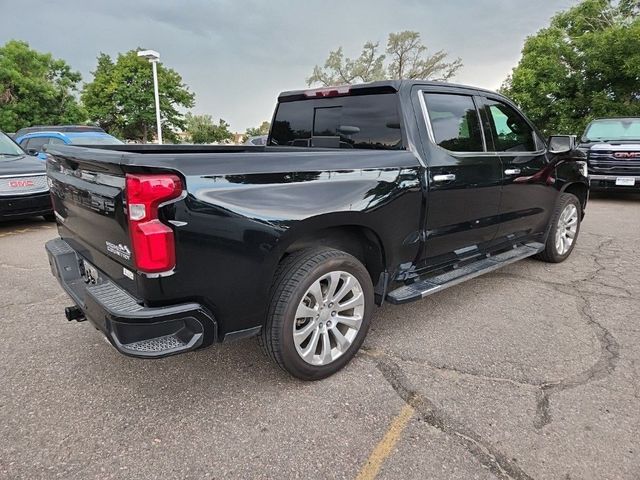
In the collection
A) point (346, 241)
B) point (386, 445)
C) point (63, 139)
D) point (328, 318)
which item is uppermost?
point (63, 139)

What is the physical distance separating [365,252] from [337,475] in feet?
4.69

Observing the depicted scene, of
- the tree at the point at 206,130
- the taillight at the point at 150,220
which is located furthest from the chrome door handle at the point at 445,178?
the tree at the point at 206,130

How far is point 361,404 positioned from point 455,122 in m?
2.27

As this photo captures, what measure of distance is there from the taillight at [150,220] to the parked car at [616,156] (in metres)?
10.3

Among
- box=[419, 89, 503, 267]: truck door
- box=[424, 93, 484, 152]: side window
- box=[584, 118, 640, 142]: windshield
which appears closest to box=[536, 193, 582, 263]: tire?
box=[419, 89, 503, 267]: truck door

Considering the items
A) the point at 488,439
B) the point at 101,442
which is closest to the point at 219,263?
the point at 101,442

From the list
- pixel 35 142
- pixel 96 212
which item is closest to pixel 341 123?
pixel 96 212

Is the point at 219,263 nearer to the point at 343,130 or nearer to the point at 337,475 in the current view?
the point at 337,475

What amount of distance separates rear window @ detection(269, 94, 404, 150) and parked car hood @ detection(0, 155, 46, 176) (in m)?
4.57

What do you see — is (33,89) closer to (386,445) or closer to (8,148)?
(8,148)

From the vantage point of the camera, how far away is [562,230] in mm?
5125

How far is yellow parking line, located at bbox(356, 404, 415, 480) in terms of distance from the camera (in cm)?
202

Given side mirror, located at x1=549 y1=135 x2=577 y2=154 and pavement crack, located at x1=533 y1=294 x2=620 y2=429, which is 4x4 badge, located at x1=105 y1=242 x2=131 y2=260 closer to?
pavement crack, located at x1=533 y1=294 x2=620 y2=429

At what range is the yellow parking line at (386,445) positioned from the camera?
2018mm
